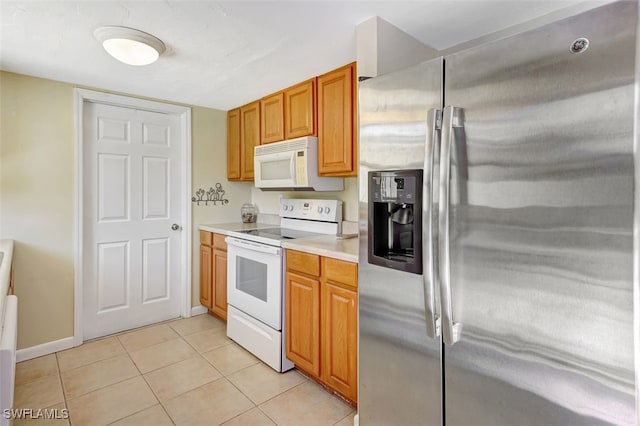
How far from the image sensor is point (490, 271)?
3.67 ft

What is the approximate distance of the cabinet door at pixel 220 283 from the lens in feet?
9.90

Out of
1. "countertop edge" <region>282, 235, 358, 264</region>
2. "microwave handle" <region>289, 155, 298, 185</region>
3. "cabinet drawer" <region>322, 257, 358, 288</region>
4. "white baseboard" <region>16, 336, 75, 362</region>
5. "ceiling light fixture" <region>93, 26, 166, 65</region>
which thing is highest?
"ceiling light fixture" <region>93, 26, 166, 65</region>

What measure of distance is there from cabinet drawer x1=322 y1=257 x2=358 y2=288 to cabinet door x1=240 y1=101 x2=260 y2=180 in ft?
5.19

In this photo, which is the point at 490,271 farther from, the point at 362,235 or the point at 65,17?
the point at 65,17

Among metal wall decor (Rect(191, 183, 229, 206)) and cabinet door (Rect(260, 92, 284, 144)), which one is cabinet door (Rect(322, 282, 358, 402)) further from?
metal wall decor (Rect(191, 183, 229, 206))

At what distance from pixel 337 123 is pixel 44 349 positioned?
2759 mm

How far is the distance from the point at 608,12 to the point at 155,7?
1.74 meters

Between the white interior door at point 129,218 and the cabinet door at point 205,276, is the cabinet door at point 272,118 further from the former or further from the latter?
the cabinet door at point 205,276

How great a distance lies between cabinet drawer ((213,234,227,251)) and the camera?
3.01 metres

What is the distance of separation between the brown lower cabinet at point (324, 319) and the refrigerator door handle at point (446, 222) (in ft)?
2.12

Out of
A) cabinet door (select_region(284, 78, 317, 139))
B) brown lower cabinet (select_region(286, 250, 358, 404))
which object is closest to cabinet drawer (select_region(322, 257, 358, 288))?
brown lower cabinet (select_region(286, 250, 358, 404))

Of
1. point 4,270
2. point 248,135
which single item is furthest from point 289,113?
point 4,270

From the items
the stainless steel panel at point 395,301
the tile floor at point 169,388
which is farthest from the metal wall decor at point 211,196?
the stainless steel panel at point 395,301

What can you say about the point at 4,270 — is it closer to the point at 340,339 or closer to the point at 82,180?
the point at 82,180
